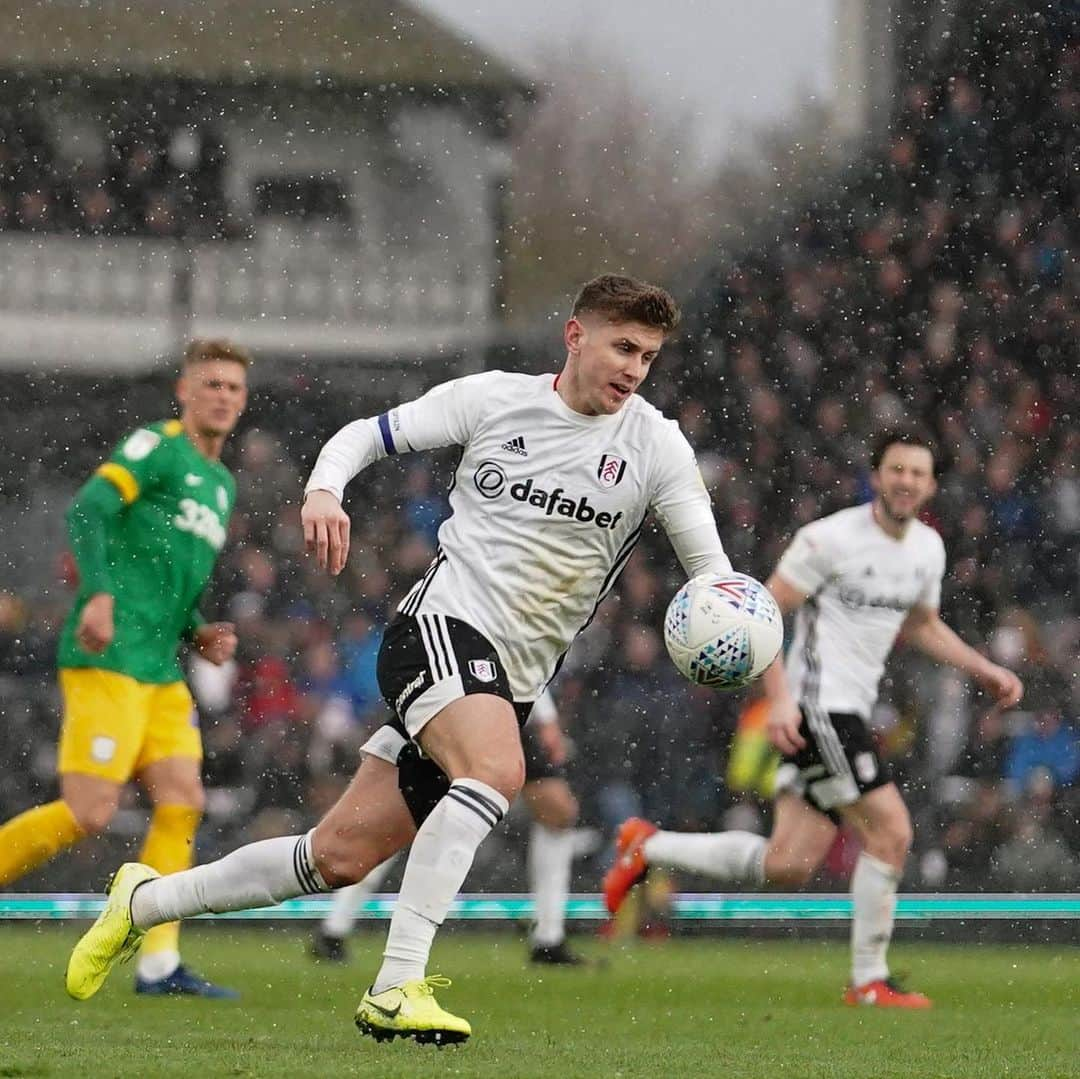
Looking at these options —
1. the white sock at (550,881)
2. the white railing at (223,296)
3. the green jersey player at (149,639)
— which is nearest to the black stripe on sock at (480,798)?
the green jersey player at (149,639)

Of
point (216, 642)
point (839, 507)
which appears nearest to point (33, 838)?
point (216, 642)

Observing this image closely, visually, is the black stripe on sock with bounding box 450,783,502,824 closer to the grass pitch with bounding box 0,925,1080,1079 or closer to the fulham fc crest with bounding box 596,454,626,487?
the grass pitch with bounding box 0,925,1080,1079

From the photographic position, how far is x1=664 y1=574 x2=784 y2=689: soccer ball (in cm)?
484

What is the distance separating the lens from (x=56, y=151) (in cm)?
1556

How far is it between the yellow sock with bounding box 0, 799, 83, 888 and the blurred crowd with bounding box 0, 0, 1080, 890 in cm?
413

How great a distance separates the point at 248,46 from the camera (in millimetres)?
15344

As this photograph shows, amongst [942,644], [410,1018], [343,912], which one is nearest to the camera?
[410,1018]

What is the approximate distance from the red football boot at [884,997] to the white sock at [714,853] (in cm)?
58

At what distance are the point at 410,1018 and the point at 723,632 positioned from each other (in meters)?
1.02

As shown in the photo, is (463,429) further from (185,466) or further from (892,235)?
(892,235)

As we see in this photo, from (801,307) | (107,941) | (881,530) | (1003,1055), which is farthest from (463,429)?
(801,307)

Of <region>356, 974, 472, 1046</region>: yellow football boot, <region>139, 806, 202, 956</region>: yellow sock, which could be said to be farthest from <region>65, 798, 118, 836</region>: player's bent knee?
<region>356, 974, 472, 1046</region>: yellow football boot

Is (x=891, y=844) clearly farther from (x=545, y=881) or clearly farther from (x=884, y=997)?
(x=545, y=881)

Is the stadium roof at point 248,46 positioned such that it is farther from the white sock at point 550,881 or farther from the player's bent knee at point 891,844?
the player's bent knee at point 891,844
